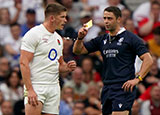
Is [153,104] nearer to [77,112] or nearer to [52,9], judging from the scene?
[77,112]

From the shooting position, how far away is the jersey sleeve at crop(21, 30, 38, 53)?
7859 millimetres

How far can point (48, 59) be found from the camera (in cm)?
807

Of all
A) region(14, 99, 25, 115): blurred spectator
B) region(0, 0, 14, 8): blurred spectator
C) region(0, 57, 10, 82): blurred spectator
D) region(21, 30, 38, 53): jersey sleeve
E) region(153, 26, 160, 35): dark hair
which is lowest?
region(14, 99, 25, 115): blurred spectator

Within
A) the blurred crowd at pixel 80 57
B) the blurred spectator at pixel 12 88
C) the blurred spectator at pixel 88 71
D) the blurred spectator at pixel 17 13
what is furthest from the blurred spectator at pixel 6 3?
the blurred spectator at pixel 88 71

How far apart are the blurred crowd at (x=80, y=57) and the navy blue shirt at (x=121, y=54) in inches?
130

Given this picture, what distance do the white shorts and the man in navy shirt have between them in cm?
94

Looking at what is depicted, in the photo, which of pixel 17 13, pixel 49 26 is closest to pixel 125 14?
pixel 17 13

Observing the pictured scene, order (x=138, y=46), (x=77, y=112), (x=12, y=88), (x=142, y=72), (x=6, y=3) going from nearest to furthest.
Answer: (x=142, y=72) → (x=138, y=46) → (x=77, y=112) → (x=12, y=88) → (x=6, y=3)

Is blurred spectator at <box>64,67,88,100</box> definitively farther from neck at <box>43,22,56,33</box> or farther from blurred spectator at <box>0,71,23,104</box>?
neck at <box>43,22,56,33</box>

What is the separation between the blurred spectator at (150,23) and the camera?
44.5 ft

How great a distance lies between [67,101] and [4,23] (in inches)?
132

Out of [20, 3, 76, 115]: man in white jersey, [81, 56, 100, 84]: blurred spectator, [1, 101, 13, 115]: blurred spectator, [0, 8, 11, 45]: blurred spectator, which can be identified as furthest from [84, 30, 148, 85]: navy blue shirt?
[0, 8, 11, 45]: blurred spectator

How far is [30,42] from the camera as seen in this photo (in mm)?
7879

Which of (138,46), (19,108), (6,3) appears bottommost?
(19,108)
